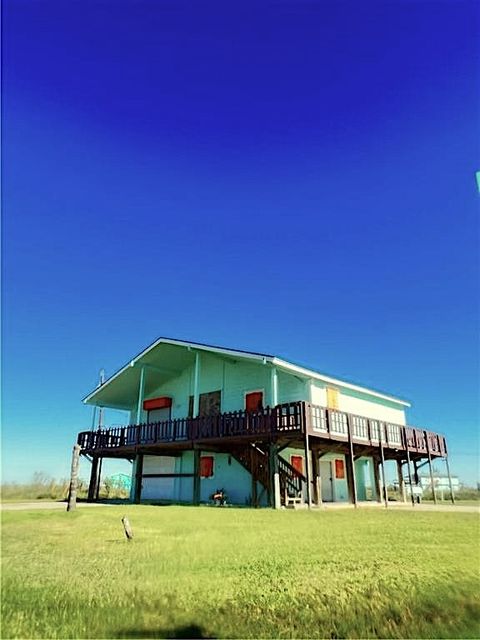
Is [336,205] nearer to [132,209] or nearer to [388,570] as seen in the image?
[132,209]

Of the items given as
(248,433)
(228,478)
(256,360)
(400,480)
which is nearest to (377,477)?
(400,480)

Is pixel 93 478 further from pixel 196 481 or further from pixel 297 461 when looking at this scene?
pixel 297 461

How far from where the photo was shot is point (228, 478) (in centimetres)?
1831

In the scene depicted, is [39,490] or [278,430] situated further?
[39,490]

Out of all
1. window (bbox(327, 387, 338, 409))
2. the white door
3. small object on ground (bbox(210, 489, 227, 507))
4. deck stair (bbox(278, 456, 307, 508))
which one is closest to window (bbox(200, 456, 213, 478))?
small object on ground (bbox(210, 489, 227, 507))

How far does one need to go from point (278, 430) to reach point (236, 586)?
10.2m

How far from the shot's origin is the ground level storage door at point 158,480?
20.9 meters

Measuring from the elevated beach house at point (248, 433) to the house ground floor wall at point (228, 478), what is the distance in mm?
44

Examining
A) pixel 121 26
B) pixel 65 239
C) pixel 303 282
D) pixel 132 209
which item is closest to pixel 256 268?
pixel 303 282

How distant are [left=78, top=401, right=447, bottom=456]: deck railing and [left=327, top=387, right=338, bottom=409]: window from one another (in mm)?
1566

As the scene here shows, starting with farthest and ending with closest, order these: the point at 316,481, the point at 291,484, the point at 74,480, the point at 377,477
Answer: the point at 377,477, the point at 291,484, the point at 316,481, the point at 74,480

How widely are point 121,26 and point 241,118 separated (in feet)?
15.0

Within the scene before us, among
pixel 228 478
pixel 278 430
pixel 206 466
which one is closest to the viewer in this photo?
pixel 278 430

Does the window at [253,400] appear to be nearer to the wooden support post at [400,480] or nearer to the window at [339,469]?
the window at [339,469]
